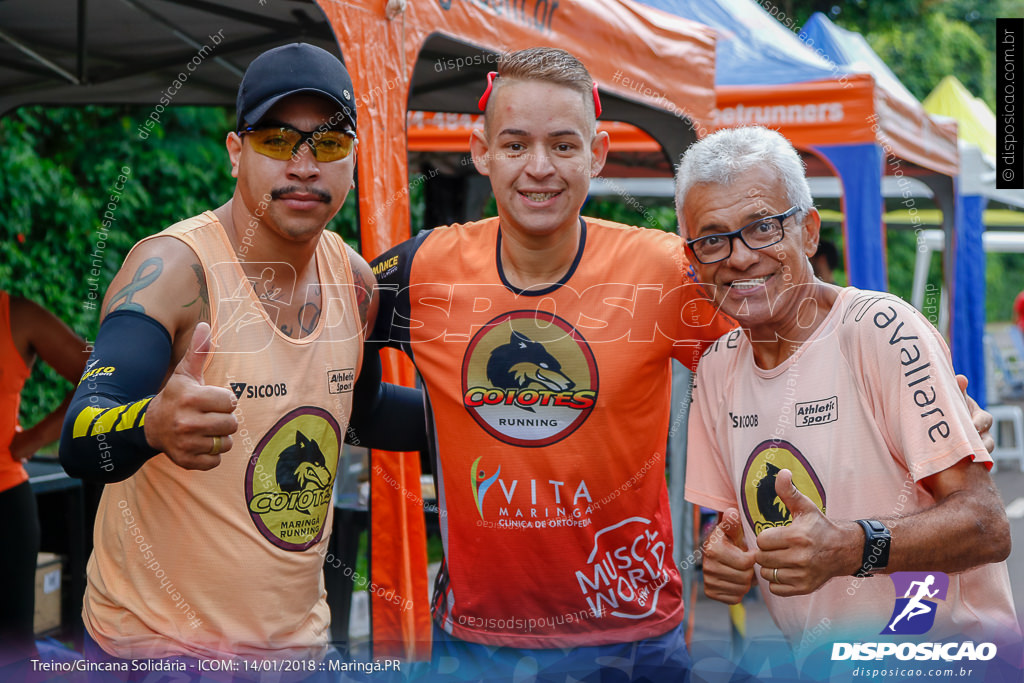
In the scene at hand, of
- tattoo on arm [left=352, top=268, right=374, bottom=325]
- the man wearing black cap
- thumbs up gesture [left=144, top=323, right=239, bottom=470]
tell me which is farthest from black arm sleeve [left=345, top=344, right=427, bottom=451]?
thumbs up gesture [left=144, top=323, right=239, bottom=470]

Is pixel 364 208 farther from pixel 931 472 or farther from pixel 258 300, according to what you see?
pixel 931 472

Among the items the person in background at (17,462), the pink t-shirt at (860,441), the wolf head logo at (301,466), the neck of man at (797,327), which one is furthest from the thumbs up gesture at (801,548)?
the person in background at (17,462)

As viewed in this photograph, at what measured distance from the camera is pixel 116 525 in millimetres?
1751

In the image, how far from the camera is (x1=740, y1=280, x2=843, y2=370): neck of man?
1.80 meters

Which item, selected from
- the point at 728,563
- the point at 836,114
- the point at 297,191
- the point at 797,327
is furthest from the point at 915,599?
the point at 836,114

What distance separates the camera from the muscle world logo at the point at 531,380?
194cm

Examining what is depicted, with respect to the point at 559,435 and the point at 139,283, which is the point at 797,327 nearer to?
the point at 559,435

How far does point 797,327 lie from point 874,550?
533 millimetres

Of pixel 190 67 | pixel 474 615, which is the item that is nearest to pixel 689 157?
Answer: pixel 474 615

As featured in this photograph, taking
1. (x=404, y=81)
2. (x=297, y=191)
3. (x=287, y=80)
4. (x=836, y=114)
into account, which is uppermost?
(x=836, y=114)

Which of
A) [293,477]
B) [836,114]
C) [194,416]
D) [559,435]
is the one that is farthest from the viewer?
[836,114]

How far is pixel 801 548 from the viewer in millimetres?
1390

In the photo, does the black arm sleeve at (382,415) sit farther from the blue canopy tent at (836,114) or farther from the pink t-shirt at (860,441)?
the blue canopy tent at (836,114)

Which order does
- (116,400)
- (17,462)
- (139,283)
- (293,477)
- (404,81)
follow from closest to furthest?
(116,400)
(139,283)
(293,477)
(404,81)
(17,462)
